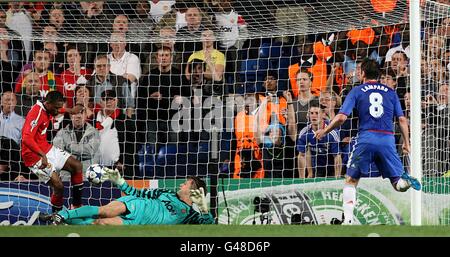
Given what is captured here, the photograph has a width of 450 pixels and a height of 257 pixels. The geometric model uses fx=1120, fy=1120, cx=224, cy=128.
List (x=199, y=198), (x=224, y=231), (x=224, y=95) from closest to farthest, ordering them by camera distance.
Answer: (x=224, y=231), (x=199, y=198), (x=224, y=95)

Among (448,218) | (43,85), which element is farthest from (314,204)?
(43,85)

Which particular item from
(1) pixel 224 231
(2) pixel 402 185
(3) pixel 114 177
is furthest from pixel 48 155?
(2) pixel 402 185

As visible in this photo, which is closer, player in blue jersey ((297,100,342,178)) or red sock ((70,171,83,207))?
red sock ((70,171,83,207))

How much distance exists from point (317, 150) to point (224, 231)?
2771mm

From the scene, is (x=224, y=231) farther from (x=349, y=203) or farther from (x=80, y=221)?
(x=80, y=221)

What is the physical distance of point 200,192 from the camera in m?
12.1

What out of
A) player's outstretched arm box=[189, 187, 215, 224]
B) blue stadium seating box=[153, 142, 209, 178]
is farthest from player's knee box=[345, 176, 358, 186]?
blue stadium seating box=[153, 142, 209, 178]

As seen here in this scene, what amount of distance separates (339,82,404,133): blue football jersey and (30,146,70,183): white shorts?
330cm

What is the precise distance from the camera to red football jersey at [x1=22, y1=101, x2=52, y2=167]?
12.4 metres

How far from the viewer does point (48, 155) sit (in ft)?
41.7

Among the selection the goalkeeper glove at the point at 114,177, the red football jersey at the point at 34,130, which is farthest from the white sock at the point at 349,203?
the red football jersey at the point at 34,130

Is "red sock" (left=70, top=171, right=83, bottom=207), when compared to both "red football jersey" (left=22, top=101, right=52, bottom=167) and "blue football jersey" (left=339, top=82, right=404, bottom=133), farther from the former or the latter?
"blue football jersey" (left=339, top=82, right=404, bottom=133)

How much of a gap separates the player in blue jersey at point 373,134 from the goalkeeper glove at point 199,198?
4.82ft

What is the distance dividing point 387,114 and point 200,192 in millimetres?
2187
